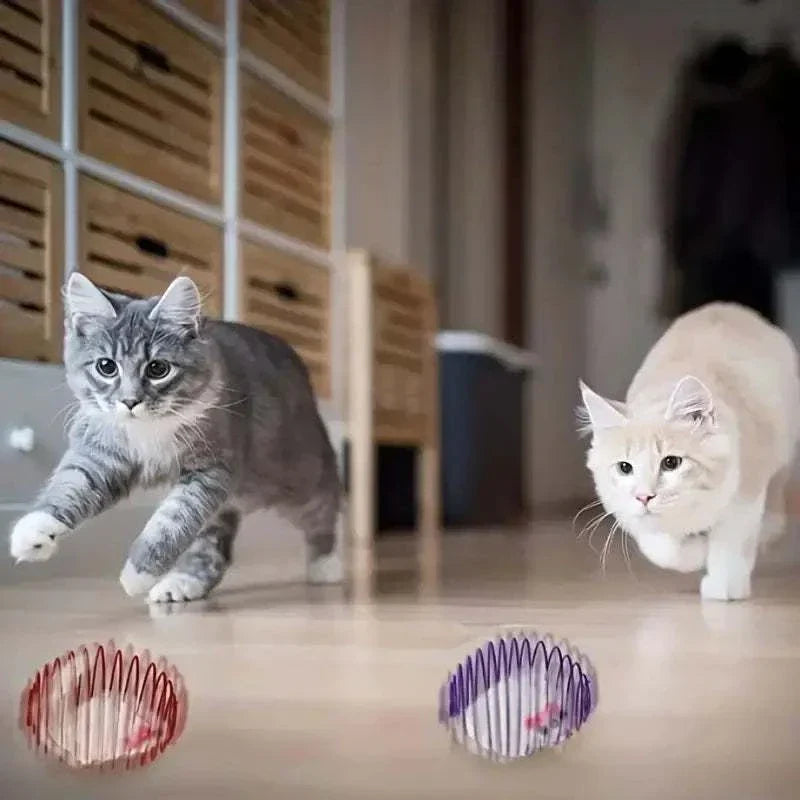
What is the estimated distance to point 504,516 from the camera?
73 centimetres

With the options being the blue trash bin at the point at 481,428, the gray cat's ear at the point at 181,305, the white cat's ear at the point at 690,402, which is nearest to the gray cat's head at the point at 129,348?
the gray cat's ear at the point at 181,305

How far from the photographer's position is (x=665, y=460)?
2.18 ft

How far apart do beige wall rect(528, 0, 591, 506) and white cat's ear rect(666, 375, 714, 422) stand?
68 millimetres

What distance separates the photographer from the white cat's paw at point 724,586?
689 millimetres

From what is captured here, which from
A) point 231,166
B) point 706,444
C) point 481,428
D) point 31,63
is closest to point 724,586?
point 706,444

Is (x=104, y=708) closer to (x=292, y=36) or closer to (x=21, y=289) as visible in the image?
(x=21, y=289)

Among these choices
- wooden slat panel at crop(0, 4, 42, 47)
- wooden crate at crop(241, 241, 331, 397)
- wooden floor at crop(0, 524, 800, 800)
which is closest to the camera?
wooden floor at crop(0, 524, 800, 800)

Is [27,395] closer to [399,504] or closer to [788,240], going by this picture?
[399,504]

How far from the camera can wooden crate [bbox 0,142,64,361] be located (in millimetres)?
628

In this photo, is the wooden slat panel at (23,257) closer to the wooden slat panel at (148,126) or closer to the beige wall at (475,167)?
the wooden slat panel at (148,126)

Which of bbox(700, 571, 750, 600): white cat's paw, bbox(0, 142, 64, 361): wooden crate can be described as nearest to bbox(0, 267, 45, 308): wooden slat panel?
bbox(0, 142, 64, 361): wooden crate

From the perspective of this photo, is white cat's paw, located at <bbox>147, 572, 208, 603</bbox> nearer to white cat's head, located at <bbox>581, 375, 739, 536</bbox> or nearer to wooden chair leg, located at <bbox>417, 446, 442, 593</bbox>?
wooden chair leg, located at <bbox>417, 446, 442, 593</bbox>

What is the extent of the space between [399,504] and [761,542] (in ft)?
1.01

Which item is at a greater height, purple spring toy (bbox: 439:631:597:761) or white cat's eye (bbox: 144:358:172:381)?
white cat's eye (bbox: 144:358:172:381)
